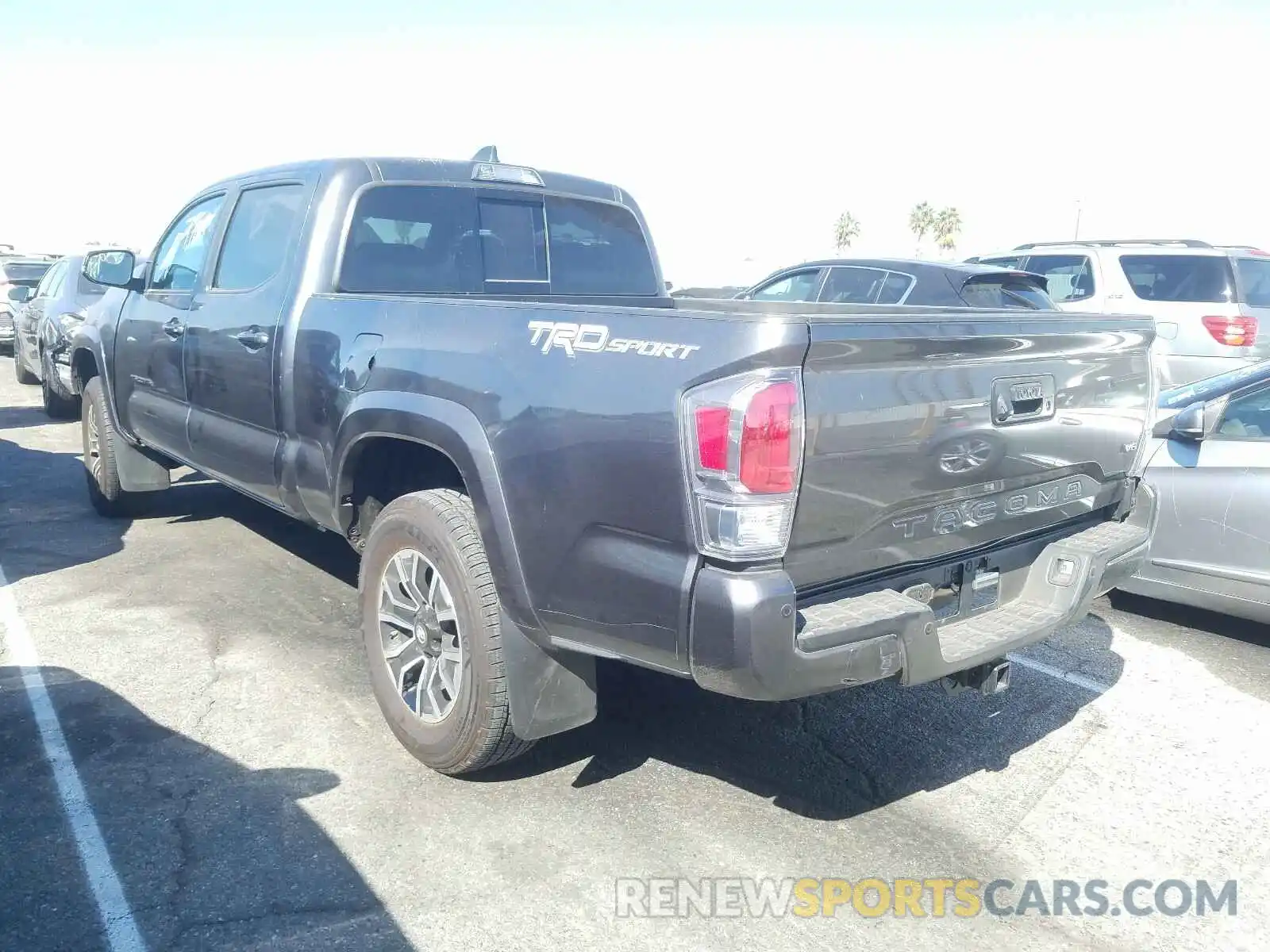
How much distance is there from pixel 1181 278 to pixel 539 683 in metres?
9.43

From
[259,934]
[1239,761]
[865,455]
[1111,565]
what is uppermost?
[865,455]

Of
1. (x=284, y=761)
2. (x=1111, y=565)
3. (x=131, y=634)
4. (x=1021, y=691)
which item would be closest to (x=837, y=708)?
(x=1021, y=691)

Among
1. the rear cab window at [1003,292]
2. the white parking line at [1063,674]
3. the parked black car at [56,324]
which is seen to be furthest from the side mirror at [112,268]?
the rear cab window at [1003,292]

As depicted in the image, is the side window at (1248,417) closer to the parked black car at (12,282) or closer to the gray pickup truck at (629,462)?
the gray pickup truck at (629,462)

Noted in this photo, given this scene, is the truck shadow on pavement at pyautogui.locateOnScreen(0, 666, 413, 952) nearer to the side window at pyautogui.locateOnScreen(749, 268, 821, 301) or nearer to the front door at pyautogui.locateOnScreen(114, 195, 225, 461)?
the front door at pyautogui.locateOnScreen(114, 195, 225, 461)

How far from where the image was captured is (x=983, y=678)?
11.2 ft

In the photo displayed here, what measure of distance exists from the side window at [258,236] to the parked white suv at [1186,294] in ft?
25.3

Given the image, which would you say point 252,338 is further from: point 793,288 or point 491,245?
point 793,288

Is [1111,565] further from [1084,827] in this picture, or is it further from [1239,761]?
[1239,761]

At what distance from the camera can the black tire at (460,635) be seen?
3281 millimetres

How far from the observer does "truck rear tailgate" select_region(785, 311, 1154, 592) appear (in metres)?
2.71

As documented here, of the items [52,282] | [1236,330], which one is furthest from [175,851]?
[52,282]

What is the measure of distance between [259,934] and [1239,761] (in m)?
3.44

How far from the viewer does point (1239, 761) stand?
13.1 ft
